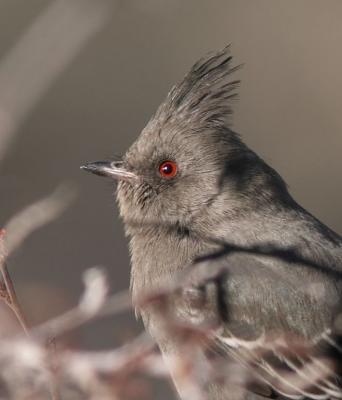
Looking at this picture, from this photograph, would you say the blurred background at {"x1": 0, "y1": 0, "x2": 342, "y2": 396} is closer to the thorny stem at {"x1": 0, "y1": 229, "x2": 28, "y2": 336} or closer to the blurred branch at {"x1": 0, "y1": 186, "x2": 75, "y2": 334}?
the blurred branch at {"x1": 0, "y1": 186, "x2": 75, "y2": 334}

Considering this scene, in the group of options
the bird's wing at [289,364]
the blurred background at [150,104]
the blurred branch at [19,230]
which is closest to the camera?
the blurred branch at [19,230]

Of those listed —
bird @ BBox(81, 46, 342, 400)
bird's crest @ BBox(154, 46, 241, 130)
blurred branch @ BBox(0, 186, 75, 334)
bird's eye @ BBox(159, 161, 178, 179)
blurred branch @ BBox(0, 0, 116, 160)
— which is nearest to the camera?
blurred branch @ BBox(0, 0, 116, 160)

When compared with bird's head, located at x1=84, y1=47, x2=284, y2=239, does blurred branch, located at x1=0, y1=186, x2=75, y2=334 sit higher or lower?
→ lower

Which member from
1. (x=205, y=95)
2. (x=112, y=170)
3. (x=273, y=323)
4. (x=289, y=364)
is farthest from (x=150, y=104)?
(x=289, y=364)

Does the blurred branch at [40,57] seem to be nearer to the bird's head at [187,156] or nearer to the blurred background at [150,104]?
the bird's head at [187,156]

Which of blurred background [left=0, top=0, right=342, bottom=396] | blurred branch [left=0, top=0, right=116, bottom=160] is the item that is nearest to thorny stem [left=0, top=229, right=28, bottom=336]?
blurred branch [left=0, top=0, right=116, bottom=160]

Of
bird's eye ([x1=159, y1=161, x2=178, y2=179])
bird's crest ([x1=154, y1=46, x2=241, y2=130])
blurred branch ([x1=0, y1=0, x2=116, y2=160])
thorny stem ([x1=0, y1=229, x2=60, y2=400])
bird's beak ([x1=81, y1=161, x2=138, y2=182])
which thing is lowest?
thorny stem ([x1=0, y1=229, x2=60, y2=400])

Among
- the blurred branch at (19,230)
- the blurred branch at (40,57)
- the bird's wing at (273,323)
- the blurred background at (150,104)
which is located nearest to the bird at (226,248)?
the bird's wing at (273,323)

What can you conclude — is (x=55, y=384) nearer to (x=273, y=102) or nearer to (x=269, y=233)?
(x=269, y=233)
